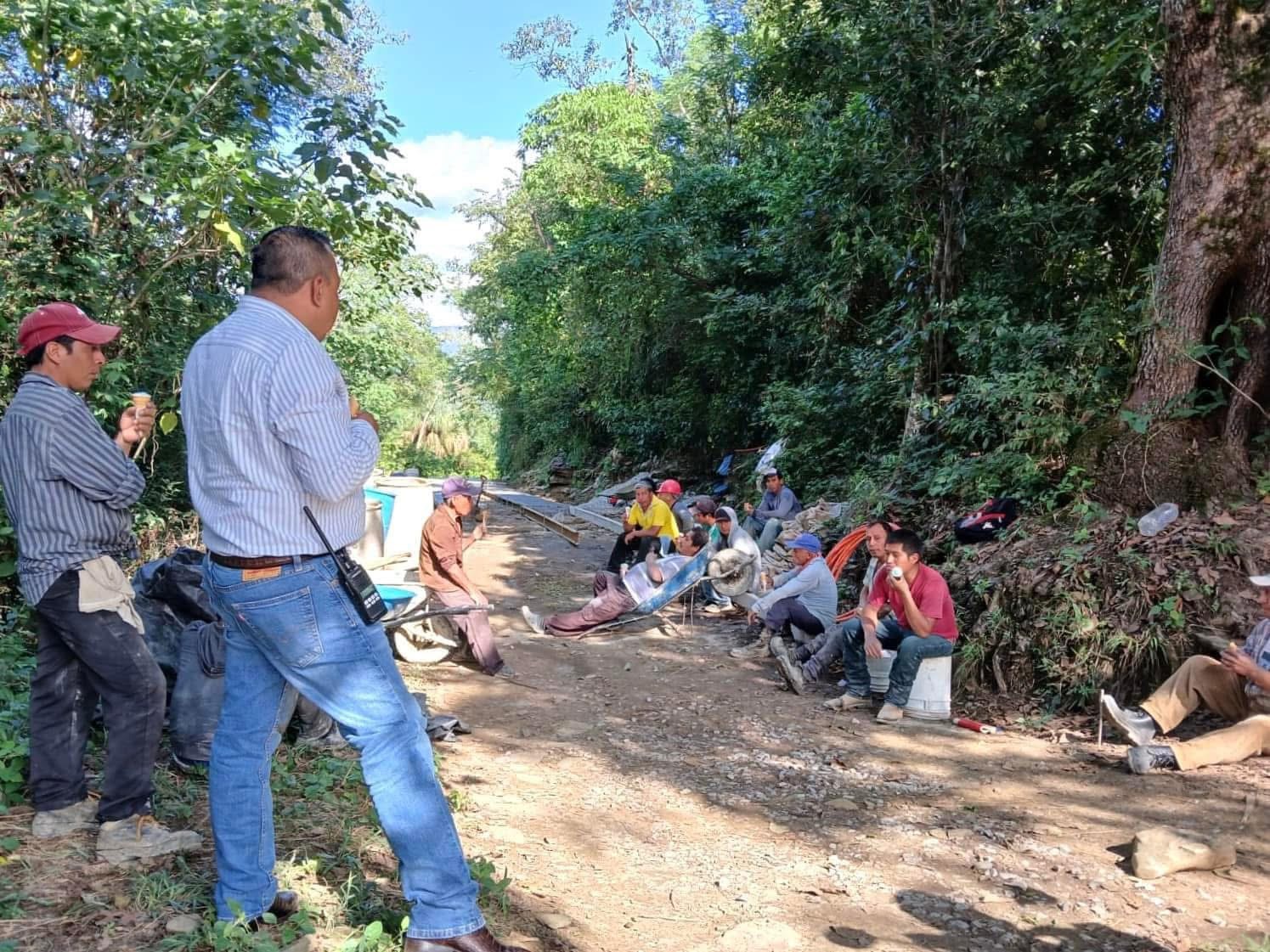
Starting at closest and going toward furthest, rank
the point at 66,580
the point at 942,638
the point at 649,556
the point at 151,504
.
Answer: the point at 66,580, the point at 942,638, the point at 151,504, the point at 649,556

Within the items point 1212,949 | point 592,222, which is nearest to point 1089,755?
point 1212,949

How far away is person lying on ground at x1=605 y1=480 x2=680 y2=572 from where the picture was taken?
9.98 meters

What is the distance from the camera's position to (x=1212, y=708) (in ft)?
16.6

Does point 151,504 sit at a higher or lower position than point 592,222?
lower

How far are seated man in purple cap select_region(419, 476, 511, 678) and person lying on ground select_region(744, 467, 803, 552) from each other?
175 inches

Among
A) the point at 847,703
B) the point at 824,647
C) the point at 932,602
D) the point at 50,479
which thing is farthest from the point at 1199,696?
the point at 50,479

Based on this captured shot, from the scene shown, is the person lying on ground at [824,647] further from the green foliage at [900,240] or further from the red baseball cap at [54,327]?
the red baseball cap at [54,327]

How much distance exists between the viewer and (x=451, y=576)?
22.4 feet

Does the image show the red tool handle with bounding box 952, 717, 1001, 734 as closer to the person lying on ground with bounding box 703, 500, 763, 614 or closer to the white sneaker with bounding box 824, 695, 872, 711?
the white sneaker with bounding box 824, 695, 872, 711

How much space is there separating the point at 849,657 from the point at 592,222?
11928 millimetres

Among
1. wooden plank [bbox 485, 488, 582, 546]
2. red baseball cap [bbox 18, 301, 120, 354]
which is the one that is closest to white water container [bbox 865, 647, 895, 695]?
red baseball cap [bbox 18, 301, 120, 354]

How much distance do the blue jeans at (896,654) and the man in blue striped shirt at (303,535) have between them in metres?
3.90

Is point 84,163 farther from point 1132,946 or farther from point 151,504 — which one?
point 1132,946

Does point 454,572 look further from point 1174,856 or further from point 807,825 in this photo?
point 1174,856
